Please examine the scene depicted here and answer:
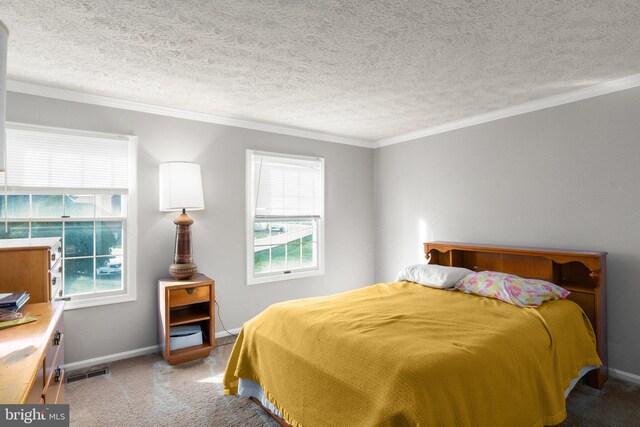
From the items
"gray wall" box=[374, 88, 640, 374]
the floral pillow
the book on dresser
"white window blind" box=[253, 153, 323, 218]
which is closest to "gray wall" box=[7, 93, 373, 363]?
"white window blind" box=[253, 153, 323, 218]

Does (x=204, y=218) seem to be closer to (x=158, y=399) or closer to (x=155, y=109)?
(x=155, y=109)

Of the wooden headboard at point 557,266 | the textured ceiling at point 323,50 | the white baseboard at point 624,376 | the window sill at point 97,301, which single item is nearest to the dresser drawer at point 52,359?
the window sill at point 97,301

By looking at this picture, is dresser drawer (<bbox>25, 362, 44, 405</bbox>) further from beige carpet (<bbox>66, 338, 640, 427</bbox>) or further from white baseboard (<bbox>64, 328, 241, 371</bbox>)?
white baseboard (<bbox>64, 328, 241, 371</bbox>)

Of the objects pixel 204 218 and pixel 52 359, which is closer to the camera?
pixel 52 359

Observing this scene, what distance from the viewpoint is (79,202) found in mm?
3104

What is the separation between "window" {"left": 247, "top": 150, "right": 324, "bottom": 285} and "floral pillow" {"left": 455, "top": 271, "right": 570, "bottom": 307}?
2.01 metres

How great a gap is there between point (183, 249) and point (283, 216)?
51.9 inches

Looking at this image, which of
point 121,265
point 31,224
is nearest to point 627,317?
point 121,265

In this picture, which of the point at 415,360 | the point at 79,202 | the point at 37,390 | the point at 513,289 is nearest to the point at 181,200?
the point at 79,202

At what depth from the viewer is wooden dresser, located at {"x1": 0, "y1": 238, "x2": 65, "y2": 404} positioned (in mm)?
1121

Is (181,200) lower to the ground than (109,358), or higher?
higher

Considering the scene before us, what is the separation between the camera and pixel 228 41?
215cm

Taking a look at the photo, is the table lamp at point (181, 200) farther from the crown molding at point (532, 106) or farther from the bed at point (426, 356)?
the crown molding at point (532, 106)

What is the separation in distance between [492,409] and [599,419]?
123 centimetres
